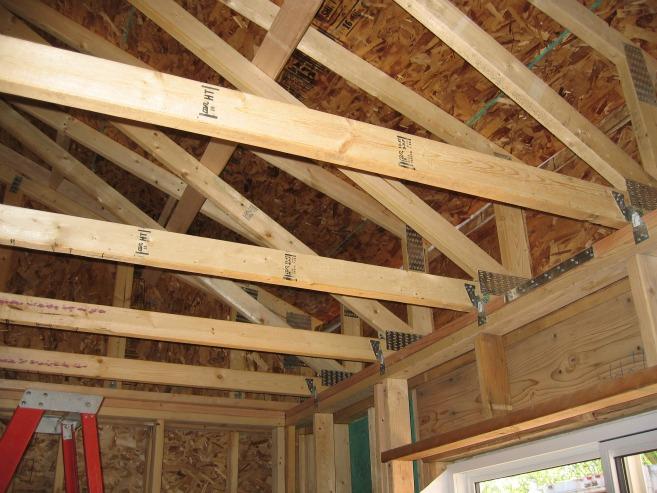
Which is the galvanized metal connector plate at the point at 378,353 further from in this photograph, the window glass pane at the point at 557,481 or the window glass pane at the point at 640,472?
the window glass pane at the point at 640,472

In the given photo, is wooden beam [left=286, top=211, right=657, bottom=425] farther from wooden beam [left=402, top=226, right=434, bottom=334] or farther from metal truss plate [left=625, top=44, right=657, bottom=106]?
metal truss plate [left=625, top=44, right=657, bottom=106]

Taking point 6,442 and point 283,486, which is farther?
point 283,486

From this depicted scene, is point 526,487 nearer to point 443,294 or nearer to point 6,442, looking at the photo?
point 443,294

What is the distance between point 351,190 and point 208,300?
1949mm

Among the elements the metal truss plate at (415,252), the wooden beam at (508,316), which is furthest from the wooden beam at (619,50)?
the metal truss plate at (415,252)

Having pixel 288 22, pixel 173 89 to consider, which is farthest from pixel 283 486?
pixel 173 89

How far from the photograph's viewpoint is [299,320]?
16.2 feet

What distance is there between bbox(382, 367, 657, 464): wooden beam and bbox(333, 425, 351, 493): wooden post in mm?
1073

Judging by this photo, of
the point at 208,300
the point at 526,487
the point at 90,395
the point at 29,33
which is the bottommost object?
the point at 526,487

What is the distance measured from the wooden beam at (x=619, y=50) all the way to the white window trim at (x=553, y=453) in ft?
3.35

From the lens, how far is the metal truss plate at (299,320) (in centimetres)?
489

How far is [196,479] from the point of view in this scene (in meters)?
5.03

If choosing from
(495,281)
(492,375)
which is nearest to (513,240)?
(495,281)

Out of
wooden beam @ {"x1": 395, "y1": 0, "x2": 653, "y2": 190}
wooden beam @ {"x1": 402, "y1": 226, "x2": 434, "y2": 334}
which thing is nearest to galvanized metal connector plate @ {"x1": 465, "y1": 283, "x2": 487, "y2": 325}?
wooden beam @ {"x1": 402, "y1": 226, "x2": 434, "y2": 334}
